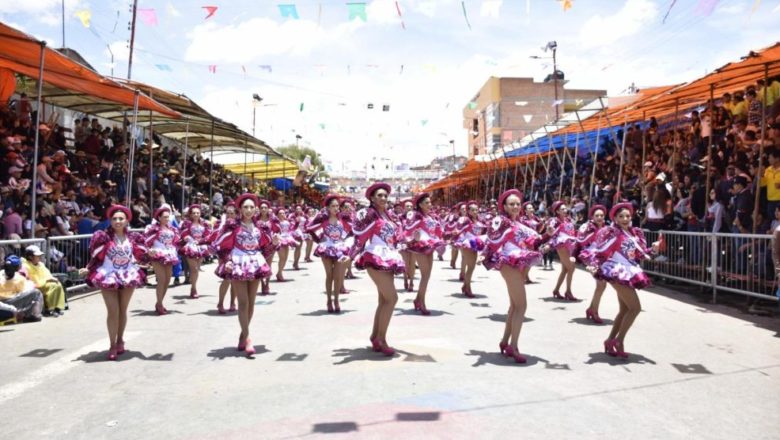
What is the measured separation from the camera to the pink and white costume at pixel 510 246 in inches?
285

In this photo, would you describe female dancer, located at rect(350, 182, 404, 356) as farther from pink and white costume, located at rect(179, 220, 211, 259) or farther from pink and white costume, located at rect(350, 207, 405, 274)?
pink and white costume, located at rect(179, 220, 211, 259)

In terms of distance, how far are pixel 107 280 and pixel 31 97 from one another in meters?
13.6

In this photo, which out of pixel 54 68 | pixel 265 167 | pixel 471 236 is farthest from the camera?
pixel 265 167

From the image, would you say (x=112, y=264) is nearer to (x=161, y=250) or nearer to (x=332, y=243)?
(x=161, y=250)

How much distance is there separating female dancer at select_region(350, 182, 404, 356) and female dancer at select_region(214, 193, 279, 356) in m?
1.12

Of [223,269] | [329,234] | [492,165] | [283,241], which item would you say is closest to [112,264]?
[223,269]

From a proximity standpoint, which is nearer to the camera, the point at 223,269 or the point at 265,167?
the point at 223,269

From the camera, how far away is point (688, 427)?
4844 millimetres

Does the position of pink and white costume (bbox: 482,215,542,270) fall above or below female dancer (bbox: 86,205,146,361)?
above

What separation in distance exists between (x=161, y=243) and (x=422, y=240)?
13.9 ft

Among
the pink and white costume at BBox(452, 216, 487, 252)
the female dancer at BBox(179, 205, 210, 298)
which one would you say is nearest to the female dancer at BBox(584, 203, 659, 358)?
the pink and white costume at BBox(452, 216, 487, 252)

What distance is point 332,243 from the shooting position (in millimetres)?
11500

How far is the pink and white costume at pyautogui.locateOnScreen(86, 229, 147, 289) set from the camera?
24.3 ft

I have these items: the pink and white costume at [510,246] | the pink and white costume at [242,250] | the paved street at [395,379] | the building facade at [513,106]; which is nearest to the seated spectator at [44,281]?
the paved street at [395,379]
